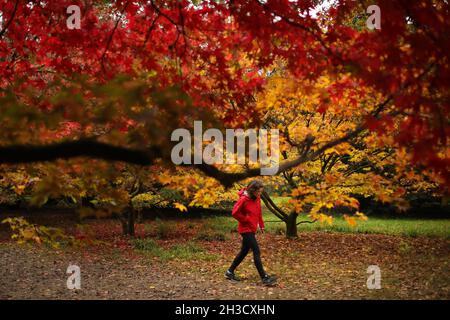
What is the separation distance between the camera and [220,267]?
27.6 ft

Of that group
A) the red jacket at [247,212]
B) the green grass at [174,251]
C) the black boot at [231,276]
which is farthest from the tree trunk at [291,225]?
the red jacket at [247,212]

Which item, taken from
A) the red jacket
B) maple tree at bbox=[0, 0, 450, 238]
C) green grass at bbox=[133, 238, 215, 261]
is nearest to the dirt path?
green grass at bbox=[133, 238, 215, 261]

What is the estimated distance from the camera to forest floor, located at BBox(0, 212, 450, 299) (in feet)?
21.0

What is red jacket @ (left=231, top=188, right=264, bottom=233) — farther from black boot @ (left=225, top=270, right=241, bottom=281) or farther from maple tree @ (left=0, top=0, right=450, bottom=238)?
black boot @ (left=225, top=270, right=241, bottom=281)

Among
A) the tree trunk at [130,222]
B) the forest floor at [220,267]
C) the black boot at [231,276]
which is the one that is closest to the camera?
the forest floor at [220,267]

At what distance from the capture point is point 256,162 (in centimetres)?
646

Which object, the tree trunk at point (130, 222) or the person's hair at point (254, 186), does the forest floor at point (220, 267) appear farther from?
the person's hair at point (254, 186)

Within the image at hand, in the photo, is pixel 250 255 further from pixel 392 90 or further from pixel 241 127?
pixel 392 90

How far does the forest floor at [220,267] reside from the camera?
6.39 metres

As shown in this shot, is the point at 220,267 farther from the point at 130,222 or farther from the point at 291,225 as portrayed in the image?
the point at 130,222

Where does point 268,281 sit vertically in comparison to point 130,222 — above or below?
below

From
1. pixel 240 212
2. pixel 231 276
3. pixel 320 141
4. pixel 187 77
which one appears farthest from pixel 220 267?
pixel 187 77
